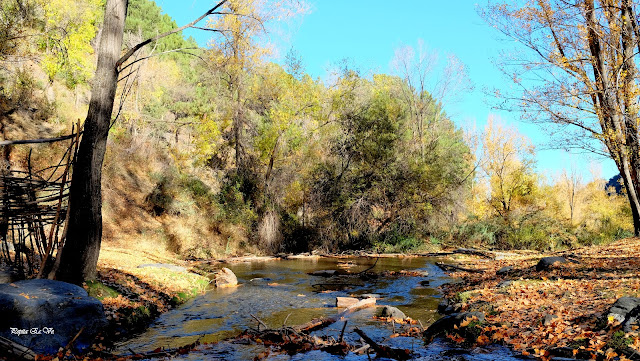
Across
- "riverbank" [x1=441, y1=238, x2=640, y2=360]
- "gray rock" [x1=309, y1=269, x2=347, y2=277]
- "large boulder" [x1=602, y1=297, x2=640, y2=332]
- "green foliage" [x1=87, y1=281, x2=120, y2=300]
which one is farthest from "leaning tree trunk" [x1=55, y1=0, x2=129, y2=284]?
"large boulder" [x1=602, y1=297, x2=640, y2=332]

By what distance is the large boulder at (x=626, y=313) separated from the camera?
15.7 feet

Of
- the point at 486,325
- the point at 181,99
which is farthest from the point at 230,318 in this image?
the point at 181,99

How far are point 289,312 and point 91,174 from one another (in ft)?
14.8

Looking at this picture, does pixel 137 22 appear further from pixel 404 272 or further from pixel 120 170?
pixel 404 272

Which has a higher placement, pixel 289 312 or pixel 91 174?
pixel 91 174

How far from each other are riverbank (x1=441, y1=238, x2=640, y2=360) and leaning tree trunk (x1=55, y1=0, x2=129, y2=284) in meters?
6.12

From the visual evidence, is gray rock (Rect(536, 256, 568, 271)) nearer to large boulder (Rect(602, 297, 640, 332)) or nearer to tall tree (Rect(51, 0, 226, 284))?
large boulder (Rect(602, 297, 640, 332))

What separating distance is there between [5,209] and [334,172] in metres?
17.6

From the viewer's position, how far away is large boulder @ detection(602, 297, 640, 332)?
15.7 feet

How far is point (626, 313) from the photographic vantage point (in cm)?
504

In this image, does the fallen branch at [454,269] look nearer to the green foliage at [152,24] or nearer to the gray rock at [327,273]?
the gray rock at [327,273]

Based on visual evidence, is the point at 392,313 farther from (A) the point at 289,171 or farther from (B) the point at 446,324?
(A) the point at 289,171

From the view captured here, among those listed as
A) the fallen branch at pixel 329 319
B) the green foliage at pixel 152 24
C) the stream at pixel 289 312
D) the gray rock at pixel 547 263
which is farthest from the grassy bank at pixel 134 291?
the green foliage at pixel 152 24

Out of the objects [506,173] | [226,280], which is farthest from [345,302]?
Result: [506,173]
